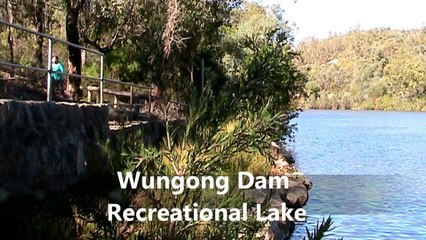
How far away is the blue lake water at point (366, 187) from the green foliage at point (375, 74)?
57.4 m

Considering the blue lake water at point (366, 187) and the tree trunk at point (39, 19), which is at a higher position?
the tree trunk at point (39, 19)

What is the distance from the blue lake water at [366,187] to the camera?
1398cm

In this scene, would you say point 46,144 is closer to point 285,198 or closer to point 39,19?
point 285,198

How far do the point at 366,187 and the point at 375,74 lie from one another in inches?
3981

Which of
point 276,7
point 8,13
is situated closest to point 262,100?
point 8,13

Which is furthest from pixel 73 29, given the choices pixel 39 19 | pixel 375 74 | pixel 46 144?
pixel 375 74

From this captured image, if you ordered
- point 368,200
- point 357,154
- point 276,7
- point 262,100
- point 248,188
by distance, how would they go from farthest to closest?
point 276,7, point 357,154, point 368,200, point 248,188, point 262,100

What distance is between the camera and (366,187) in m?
20.2

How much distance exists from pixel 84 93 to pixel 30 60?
4.98 metres

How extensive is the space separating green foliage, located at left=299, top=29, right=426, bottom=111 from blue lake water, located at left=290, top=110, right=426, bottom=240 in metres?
57.4

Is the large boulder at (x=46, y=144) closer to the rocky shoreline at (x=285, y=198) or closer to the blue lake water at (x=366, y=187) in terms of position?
the rocky shoreline at (x=285, y=198)

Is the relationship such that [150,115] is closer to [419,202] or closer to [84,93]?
[84,93]

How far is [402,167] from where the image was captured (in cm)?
2741

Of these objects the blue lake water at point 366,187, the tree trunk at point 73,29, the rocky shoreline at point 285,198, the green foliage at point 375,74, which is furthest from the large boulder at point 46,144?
the green foliage at point 375,74
